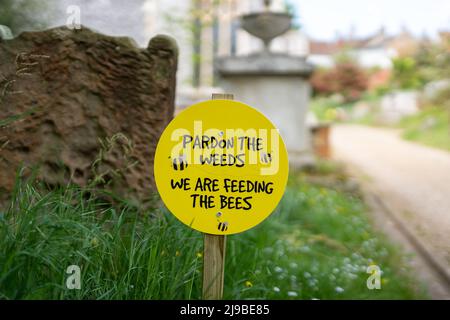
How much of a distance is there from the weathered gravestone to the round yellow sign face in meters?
0.65

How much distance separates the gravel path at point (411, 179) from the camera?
5.56 m

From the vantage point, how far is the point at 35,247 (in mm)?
2215

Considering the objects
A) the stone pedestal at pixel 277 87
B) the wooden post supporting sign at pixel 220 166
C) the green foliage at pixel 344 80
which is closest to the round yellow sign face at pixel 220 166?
the wooden post supporting sign at pixel 220 166

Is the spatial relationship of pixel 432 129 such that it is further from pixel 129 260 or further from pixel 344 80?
pixel 129 260

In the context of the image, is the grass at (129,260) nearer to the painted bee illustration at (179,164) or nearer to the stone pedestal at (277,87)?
the painted bee illustration at (179,164)

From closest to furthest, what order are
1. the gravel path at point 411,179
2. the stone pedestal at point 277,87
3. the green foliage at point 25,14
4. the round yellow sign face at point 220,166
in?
the round yellow sign face at point 220,166 → the green foliage at point 25,14 → the gravel path at point 411,179 → the stone pedestal at point 277,87

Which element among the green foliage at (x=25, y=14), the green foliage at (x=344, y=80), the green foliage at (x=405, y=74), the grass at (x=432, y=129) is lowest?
the green foliage at (x=25, y=14)

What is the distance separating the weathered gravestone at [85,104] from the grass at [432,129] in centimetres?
1009

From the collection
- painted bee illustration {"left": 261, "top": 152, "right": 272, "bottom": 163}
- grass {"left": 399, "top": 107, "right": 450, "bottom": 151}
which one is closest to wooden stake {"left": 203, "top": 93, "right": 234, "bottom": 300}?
painted bee illustration {"left": 261, "top": 152, "right": 272, "bottom": 163}

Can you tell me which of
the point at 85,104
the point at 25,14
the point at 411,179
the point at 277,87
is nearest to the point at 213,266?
the point at 85,104

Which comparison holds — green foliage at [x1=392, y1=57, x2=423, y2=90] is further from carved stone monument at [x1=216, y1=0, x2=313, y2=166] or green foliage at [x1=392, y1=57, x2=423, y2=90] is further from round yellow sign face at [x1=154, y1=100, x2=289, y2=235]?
round yellow sign face at [x1=154, y1=100, x2=289, y2=235]

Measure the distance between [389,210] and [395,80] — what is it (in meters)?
21.2
